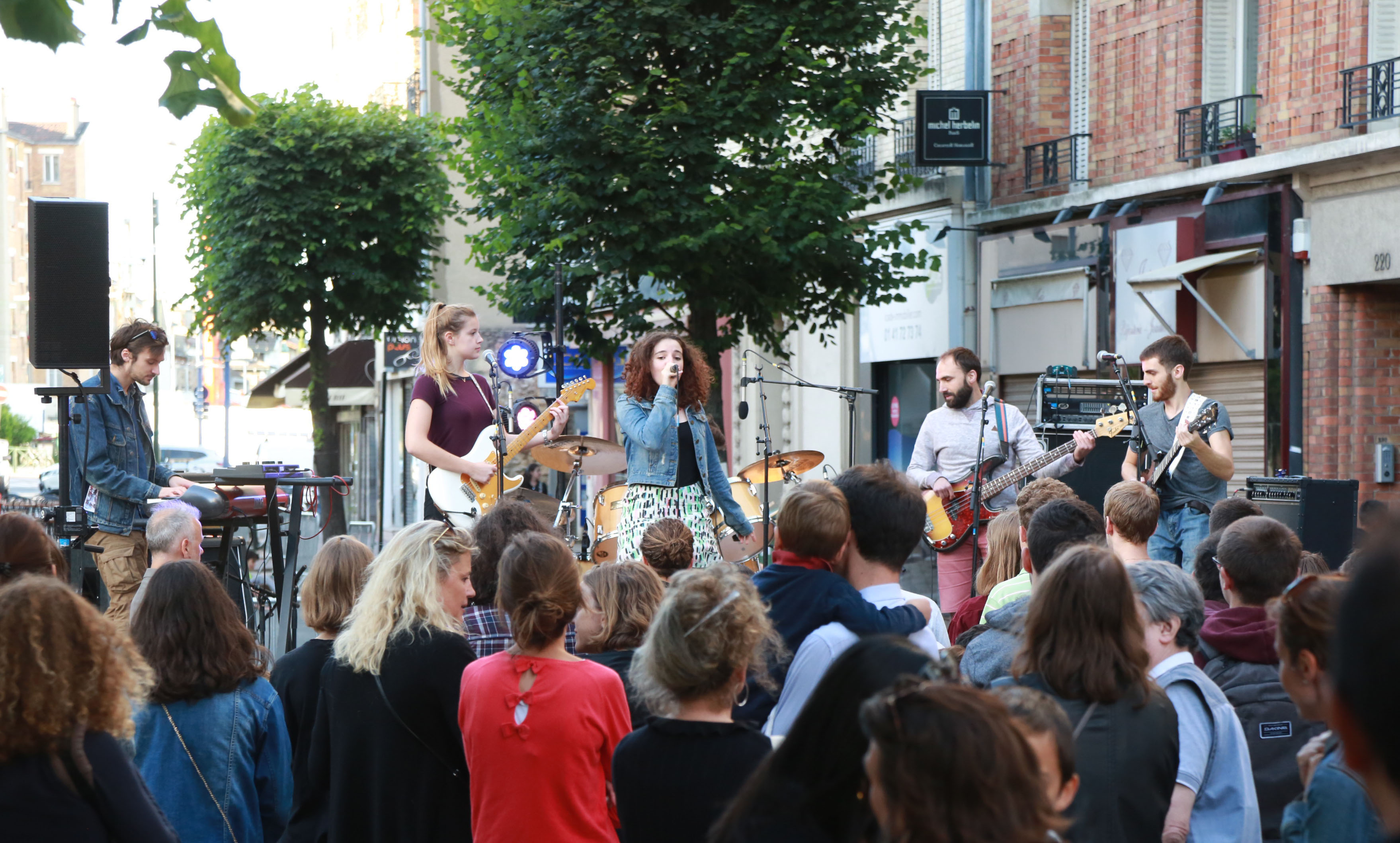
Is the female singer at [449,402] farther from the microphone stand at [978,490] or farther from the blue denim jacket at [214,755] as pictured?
the blue denim jacket at [214,755]

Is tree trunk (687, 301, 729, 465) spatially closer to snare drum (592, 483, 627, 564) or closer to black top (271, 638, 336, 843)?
snare drum (592, 483, 627, 564)

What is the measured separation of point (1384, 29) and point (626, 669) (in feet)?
35.5

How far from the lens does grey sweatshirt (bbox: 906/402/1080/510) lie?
29.8 feet

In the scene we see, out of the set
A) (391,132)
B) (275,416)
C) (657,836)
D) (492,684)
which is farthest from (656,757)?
(275,416)

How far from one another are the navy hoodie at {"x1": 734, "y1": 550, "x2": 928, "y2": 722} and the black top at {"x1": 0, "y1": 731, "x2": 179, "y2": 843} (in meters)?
1.61

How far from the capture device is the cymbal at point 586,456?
10.4 meters

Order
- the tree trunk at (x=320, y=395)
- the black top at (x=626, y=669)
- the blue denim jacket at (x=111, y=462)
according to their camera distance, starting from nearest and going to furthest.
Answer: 1. the black top at (x=626, y=669)
2. the blue denim jacket at (x=111, y=462)
3. the tree trunk at (x=320, y=395)

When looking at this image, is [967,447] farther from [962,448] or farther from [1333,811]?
[1333,811]

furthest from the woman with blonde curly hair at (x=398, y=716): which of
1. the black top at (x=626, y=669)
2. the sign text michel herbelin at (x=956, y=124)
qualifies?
the sign text michel herbelin at (x=956, y=124)

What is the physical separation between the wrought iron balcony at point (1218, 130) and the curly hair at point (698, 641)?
1179 cm

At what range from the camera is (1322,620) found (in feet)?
9.11

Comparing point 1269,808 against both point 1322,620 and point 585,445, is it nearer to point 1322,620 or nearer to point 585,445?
point 1322,620

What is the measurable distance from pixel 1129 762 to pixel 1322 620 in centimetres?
59

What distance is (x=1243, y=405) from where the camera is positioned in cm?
1388
